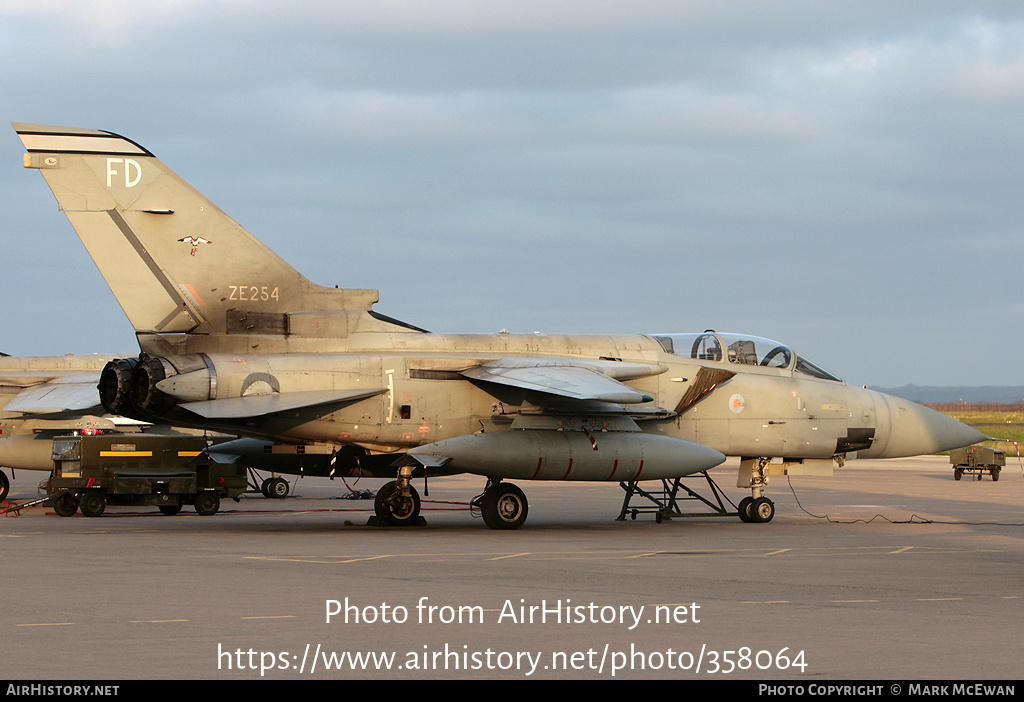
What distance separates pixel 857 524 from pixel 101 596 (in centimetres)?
1351

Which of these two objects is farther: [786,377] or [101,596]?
[786,377]

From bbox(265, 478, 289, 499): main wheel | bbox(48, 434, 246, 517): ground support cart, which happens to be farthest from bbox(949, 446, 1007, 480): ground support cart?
bbox(48, 434, 246, 517): ground support cart

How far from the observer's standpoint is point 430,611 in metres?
9.25

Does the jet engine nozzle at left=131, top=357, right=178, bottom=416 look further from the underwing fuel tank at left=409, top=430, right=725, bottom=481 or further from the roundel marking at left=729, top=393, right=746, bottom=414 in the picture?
the roundel marking at left=729, top=393, right=746, bottom=414

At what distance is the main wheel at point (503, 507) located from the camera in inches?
712

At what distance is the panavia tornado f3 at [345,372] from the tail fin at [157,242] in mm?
21

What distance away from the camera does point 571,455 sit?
693 inches

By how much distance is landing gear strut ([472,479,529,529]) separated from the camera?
59.3ft

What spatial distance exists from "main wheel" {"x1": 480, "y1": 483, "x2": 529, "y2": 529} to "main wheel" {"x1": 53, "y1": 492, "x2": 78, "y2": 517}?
26.7 ft

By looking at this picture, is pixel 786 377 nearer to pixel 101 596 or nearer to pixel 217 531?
pixel 217 531

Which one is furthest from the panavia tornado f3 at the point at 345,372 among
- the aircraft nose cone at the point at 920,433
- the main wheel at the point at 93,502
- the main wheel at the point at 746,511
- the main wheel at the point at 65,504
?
the main wheel at the point at 65,504

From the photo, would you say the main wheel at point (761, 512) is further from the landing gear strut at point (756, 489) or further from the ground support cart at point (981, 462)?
the ground support cart at point (981, 462)

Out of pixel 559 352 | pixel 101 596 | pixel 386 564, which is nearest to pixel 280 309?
pixel 559 352

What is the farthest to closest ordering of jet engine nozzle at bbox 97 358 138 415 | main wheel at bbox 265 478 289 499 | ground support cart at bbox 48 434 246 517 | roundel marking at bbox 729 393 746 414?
1. main wheel at bbox 265 478 289 499
2. ground support cart at bbox 48 434 246 517
3. roundel marking at bbox 729 393 746 414
4. jet engine nozzle at bbox 97 358 138 415
